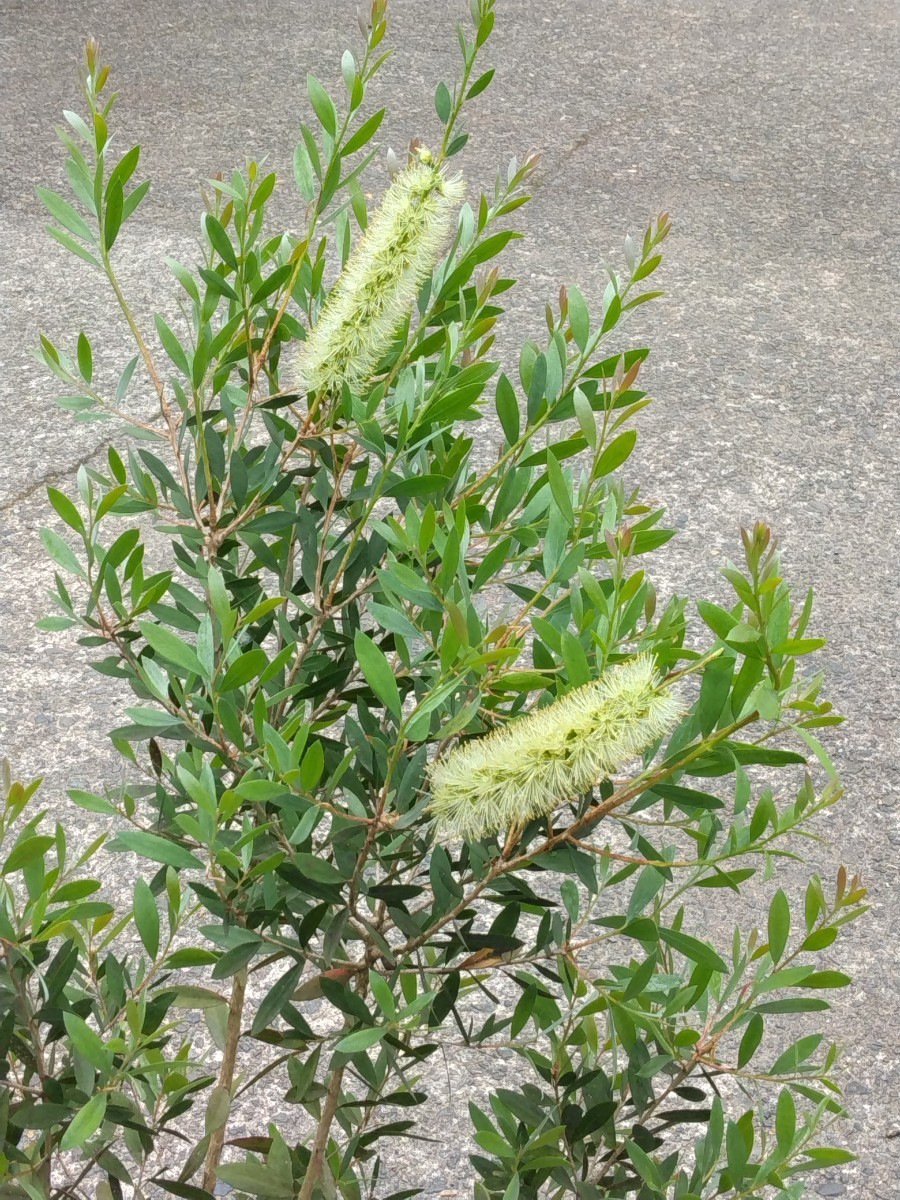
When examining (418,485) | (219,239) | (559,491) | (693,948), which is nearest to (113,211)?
(219,239)

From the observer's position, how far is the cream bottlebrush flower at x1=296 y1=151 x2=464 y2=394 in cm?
89

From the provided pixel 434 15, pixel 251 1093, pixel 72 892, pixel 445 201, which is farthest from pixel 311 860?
pixel 434 15

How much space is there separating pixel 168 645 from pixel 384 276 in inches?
11.4

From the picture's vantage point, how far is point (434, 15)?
19.4 ft

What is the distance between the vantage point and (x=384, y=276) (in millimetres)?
900

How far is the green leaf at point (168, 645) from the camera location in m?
0.81

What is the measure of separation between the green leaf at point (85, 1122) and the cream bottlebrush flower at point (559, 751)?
0.32 meters

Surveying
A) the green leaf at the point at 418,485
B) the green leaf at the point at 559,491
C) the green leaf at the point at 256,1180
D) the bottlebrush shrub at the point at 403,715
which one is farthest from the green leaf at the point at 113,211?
the green leaf at the point at 256,1180

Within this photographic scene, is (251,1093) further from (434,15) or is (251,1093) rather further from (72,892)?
(434,15)

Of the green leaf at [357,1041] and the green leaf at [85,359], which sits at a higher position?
the green leaf at [85,359]

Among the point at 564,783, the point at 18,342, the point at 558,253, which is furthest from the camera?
the point at 558,253

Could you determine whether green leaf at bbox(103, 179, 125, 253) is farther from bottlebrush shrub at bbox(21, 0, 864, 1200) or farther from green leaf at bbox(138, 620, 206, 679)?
green leaf at bbox(138, 620, 206, 679)

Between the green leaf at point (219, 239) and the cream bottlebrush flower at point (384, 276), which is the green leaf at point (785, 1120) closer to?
the cream bottlebrush flower at point (384, 276)

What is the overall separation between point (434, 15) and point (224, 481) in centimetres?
545
